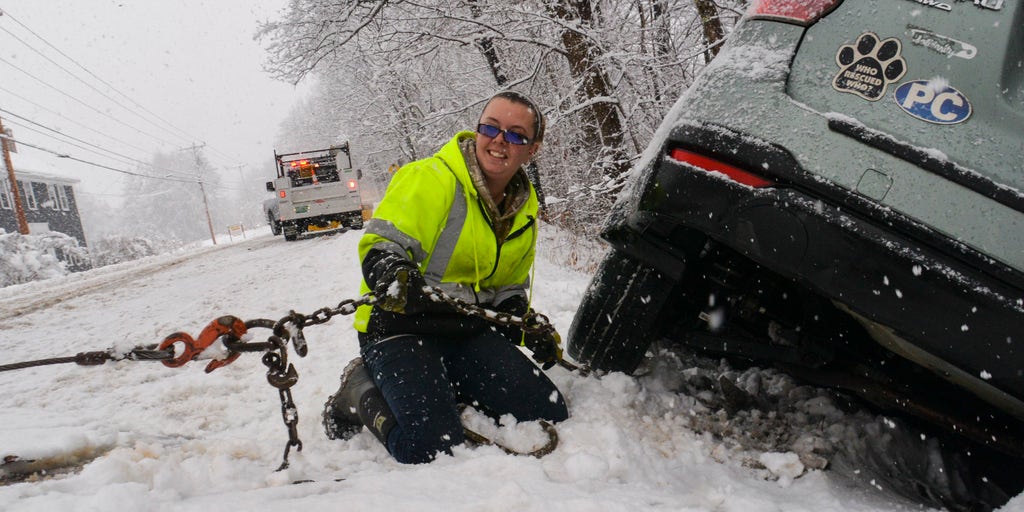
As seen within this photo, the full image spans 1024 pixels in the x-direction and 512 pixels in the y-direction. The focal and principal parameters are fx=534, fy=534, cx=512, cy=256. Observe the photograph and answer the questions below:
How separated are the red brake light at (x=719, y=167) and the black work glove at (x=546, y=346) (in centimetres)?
113

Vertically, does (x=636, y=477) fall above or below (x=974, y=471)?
above

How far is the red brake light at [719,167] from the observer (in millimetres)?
1557

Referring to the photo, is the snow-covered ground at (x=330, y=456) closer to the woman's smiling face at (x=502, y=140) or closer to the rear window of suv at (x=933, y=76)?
the rear window of suv at (x=933, y=76)

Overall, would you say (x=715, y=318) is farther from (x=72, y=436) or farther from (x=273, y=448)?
(x=72, y=436)

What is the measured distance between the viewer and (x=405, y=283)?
198 cm

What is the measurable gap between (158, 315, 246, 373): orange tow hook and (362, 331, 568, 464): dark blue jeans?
69 cm

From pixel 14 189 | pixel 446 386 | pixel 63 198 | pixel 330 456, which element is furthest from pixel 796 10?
pixel 63 198

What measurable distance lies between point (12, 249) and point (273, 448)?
57.9 ft

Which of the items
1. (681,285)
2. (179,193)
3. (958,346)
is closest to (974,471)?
(958,346)

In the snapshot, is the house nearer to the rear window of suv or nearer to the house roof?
the house roof

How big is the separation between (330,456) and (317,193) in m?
13.2

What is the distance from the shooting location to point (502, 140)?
2426 mm

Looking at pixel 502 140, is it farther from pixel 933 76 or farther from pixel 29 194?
pixel 29 194

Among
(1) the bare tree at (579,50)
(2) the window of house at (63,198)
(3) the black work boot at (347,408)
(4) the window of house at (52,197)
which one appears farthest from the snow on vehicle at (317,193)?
(2) the window of house at (63,198)
